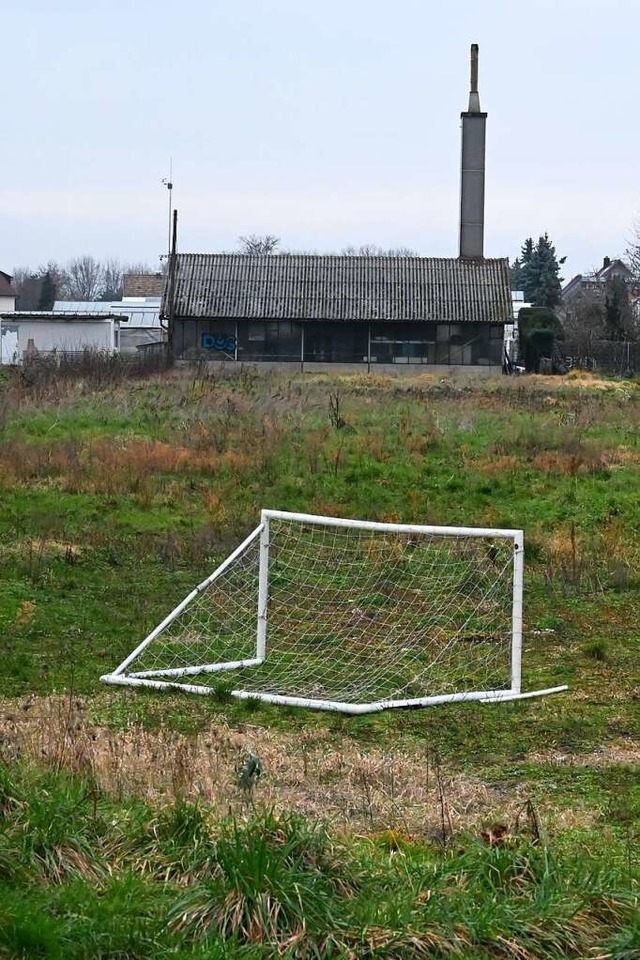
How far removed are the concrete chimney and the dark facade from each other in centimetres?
141

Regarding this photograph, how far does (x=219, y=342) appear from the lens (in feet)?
163

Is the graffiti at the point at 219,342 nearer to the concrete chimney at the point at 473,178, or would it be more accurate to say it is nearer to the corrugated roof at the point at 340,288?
the corrugated roof at the point at 340,288

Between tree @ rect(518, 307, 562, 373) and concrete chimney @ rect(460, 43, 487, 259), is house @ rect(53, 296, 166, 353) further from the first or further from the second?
tree @ rect(518, 307, 562, 373)

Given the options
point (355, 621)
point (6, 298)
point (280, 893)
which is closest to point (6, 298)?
point (6, 298)

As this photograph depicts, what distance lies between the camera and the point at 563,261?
95.4m

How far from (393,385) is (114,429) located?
1498 centimetres

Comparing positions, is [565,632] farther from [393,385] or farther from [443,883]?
[393,385]

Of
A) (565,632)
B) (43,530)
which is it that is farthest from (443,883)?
(43,530)

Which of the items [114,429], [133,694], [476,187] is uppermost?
[476,187]

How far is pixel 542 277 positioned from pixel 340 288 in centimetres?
3948

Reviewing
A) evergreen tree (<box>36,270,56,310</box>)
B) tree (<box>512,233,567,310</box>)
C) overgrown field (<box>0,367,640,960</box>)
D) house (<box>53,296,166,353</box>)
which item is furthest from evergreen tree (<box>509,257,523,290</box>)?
overgrown field (<box>0,367,640,960</box>)

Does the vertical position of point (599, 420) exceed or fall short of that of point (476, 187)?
it falls short

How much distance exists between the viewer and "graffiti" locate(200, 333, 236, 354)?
49.6 metres

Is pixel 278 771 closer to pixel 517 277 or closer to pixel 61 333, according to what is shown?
pixel 61 333
